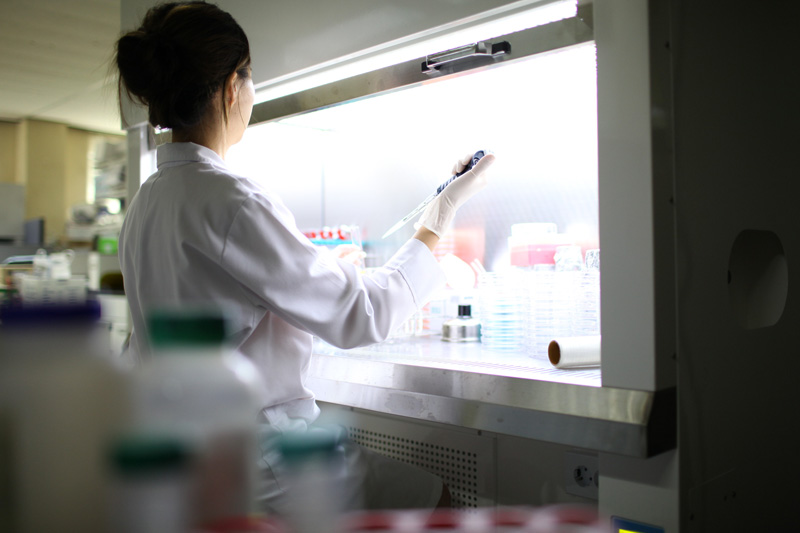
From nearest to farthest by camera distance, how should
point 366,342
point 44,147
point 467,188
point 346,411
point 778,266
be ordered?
point 366,342 < point 778,266 < point 467,188 < point 346,411 < point 44,147

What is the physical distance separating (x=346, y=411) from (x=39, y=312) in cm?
137

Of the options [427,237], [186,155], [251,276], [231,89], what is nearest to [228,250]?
[251,276]

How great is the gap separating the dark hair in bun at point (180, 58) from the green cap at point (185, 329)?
0.90m

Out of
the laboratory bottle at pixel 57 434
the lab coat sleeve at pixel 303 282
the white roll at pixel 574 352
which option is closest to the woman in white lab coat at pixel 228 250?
the lab coat sleeve at pixel 303 282

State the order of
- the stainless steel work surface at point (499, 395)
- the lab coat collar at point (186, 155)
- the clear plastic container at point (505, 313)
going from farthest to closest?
the clear plastic container at point (505, 313) < the lab coat collar at point (186, 155) < the stainless steel work surface at point (499, 395)

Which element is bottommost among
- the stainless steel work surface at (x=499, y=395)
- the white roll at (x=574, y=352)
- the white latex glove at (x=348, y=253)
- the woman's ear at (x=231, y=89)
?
the stainless steel work surface at (x=499, y=395)

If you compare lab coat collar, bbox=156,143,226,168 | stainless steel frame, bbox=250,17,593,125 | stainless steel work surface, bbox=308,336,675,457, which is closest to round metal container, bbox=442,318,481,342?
stainless steel work surface, bbox=308,336,675,457

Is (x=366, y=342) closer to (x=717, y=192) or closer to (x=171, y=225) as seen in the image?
(x=171, y=225)

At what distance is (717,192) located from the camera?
1.17 meters

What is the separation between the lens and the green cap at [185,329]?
38 centimetres

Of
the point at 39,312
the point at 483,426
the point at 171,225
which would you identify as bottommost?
the point at 483,426

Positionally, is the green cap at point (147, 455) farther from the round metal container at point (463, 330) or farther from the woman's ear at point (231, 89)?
the round metal container at point (463, 330)

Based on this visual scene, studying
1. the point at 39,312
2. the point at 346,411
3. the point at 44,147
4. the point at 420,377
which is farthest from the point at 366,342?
→ the point at 44,147

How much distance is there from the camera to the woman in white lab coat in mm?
1127
